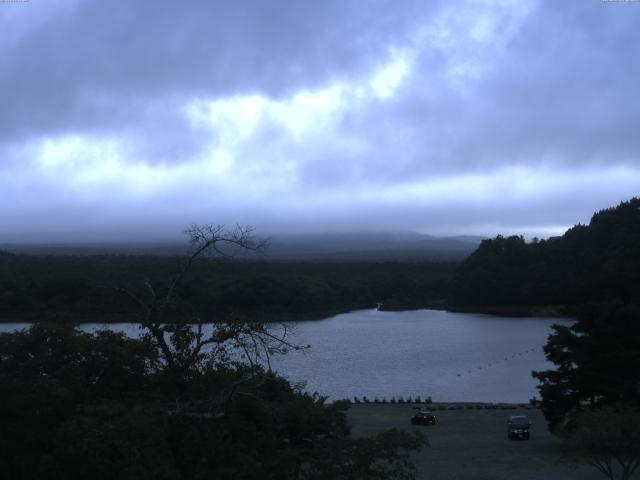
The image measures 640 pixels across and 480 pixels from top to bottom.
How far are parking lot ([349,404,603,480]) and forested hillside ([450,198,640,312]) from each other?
1477 inches

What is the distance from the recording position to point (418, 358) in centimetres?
3919

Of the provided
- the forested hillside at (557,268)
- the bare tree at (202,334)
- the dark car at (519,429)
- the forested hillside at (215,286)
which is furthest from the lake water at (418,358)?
the bare tree at (202,334)

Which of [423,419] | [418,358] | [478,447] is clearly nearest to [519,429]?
[478,447]

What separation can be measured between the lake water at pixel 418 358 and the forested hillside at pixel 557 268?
5.39m

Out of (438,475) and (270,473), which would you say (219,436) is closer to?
(270,473)

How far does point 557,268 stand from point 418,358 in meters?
29.3

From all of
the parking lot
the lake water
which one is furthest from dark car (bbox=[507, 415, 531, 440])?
the lake water

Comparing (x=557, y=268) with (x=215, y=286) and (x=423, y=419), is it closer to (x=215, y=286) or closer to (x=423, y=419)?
(x=215, y=286)

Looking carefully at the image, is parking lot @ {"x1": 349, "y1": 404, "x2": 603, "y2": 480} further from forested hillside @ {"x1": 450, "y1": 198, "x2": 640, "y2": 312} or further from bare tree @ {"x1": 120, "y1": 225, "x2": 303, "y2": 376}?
forested hillside @ {"x1": 450, "y1": 198, "x2": 640, "y2": 312}

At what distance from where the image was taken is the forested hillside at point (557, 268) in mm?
61062

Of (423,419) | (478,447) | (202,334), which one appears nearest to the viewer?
(202,334)

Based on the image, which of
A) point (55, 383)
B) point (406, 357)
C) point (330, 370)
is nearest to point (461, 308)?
point (406, 357)

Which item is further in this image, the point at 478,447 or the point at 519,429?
the point at 519,429

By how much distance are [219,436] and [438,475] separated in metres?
9.49
